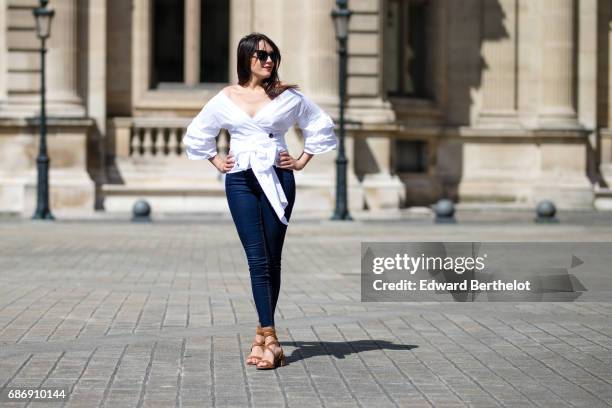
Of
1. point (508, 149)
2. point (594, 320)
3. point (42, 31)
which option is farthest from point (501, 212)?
point (594, 320)

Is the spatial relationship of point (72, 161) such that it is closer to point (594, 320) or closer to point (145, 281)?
point (145, 281)

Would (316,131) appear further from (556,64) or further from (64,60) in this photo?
(556,64)

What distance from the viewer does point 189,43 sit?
31.3 m

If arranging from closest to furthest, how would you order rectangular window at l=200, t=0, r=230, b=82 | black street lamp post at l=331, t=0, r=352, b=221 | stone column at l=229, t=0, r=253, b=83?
black street lamp post at l=331, t=0, r=352, b=221
stone column at l=229, t=0, r=253, b=83
rectangular window at l=200, t=0, r=230, b=82

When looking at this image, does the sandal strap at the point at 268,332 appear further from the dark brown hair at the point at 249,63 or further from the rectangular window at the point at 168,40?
the rectangular window at the point at 168,40

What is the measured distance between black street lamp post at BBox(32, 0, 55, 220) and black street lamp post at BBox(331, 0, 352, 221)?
5.20m

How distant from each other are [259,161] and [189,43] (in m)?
22.3

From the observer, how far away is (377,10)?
1204 inches

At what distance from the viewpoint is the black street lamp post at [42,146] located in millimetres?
27156

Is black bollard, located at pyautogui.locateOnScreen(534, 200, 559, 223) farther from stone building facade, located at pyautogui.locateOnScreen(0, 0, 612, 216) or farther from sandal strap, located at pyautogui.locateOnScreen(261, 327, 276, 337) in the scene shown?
sandal strap, located at pyautogui.locateOnScreen(261, 327, 276, 337)

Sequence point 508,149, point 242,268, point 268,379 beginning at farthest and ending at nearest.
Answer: point 508,149 < point 242,268 < point 268,379

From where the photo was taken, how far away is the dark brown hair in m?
9.46

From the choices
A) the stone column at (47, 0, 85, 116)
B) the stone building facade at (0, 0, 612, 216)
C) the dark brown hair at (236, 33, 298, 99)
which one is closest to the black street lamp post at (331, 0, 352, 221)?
the stone building facade at (0, 0, 612, 216)

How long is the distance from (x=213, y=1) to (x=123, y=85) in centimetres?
266
